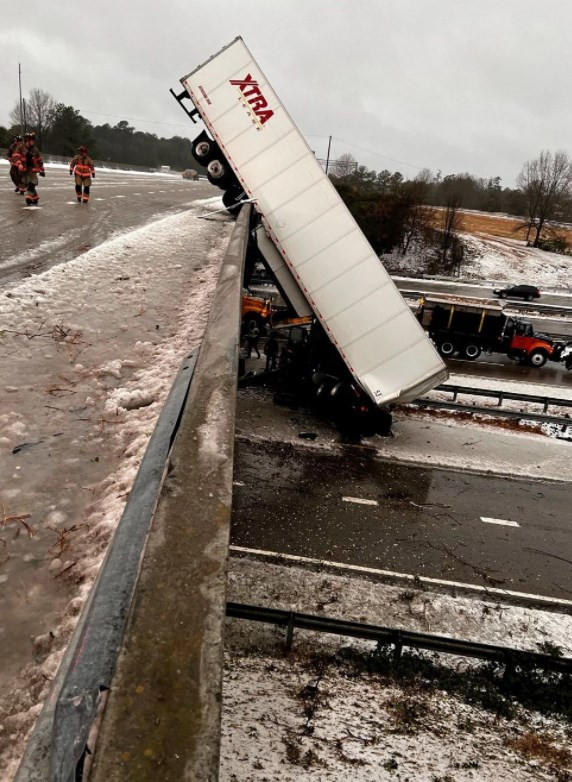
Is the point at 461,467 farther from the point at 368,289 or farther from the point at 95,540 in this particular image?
the point at 95,540

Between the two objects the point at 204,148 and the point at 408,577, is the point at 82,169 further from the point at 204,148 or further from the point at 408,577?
the point at 408,577

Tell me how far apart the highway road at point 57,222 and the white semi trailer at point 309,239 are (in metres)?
3.73

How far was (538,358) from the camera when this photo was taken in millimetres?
22531

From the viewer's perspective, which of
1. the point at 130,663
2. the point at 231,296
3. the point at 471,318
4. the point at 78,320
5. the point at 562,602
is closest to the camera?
the point at 130,663

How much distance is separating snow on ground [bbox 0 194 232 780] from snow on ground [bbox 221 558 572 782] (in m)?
3.99

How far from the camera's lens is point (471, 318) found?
2277cm

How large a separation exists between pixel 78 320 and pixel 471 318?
19.3 m

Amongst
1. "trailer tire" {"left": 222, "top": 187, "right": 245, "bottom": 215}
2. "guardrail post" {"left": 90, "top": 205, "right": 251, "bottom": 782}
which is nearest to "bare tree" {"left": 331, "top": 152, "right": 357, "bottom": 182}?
"trailer tire" {"left": 222, "top": 187, "right": 245, "bottom": 215}

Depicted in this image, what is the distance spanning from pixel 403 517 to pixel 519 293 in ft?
93.3

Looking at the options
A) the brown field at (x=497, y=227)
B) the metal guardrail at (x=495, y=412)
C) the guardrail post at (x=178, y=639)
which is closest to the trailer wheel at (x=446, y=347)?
the metal guardrail at (x=495, y=412)

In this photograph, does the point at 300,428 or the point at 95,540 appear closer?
the point at 95,540

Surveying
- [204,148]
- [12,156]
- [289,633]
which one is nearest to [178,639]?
[289,633]

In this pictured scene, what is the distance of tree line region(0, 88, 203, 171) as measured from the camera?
215 ft

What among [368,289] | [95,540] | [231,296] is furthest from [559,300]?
[95,540]
